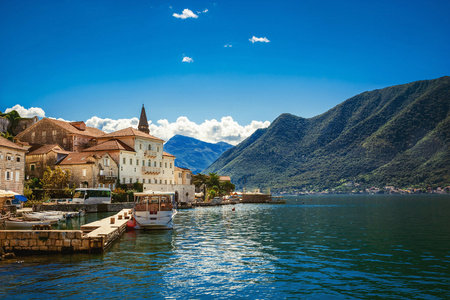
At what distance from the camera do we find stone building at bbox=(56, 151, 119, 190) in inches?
2891

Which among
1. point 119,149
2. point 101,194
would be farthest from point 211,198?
point 101,194

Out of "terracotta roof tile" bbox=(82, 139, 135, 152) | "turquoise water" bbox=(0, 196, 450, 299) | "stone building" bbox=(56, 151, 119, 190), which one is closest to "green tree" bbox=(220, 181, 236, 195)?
"terracotta roof tile" bbox=(82, 139, 135, 152)

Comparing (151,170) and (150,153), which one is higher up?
(150,153)

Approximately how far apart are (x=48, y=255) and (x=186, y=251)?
345 inches

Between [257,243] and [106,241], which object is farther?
[257,243]

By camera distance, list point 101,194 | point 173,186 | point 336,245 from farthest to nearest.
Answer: point 173,186 → point 101,194 → point 336,245

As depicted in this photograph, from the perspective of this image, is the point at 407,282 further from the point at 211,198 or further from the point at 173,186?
the point at 211,198

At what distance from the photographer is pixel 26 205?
57312 millimetres

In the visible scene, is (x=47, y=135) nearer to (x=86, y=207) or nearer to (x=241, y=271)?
(x=86, y=207)

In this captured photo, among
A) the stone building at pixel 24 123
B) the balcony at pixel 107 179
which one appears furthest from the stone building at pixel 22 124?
the balcony at pixel 107 179

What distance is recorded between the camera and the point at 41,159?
3051 inches

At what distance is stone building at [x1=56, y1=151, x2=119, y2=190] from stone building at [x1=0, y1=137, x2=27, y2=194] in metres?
15.1

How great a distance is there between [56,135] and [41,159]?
1003 cm

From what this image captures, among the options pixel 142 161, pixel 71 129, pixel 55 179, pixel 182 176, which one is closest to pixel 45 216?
pixel 55 179
